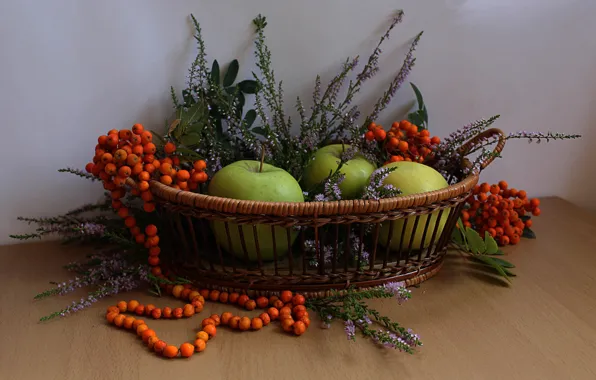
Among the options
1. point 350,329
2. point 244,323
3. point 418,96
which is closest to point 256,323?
point 244,323

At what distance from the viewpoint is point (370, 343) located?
2.22ft

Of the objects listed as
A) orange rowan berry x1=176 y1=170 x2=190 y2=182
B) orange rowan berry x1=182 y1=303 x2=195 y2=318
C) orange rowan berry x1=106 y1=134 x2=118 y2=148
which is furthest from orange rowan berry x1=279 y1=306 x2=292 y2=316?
orange rowan berry x1=106 y1=134 x2=118 y2=148

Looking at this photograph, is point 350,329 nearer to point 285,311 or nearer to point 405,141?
point 285,311

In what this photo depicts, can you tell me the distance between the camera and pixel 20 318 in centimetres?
73

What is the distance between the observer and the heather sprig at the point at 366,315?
665 millimetres

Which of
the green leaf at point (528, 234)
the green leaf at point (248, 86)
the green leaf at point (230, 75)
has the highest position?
the green leaf at point (230, 75)

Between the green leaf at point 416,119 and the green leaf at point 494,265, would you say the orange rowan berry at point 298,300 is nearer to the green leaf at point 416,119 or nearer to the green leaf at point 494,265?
the green leaf at point 494,265

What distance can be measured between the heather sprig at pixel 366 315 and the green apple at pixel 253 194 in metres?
0.10

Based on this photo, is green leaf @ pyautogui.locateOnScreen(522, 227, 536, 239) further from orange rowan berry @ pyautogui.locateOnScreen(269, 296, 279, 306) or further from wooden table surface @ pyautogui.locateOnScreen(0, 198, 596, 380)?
orange rowan berry @ pyautogui.locateOnScreen(269, 296, 279, 306)

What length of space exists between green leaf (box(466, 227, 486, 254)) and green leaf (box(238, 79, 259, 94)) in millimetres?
427

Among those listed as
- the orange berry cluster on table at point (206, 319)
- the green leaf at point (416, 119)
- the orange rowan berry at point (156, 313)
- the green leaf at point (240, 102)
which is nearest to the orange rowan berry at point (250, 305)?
the orange berry cluster on table at point (206, 319)

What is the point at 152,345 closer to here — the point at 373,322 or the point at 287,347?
the point at 287,347

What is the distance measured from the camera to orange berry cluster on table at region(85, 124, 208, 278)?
75cm

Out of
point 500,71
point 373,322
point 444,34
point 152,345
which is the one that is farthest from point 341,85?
point 152,345
